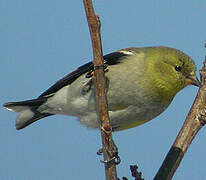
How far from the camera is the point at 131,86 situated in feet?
10.1

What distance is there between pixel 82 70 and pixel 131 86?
2.06 ft

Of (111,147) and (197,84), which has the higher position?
(197,84)

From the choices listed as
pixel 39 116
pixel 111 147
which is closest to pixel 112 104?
pixel 111 147

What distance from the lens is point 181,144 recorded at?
2715 mm

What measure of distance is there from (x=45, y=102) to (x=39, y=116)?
0.30 meters

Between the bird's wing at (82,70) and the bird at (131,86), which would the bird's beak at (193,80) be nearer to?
the bird at (131,86)

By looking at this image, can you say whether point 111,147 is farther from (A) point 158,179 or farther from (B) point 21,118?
(B) point 21,118

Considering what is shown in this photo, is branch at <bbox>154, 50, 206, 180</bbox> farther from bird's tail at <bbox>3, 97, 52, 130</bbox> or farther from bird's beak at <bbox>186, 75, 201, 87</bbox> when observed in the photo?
bird's tail at <bbox>3, 97, 52, 130</bbox>

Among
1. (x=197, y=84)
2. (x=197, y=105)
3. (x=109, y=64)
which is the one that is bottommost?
(x=197, y=105)

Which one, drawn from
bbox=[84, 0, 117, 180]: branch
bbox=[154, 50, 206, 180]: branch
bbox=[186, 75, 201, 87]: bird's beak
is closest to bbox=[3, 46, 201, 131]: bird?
bbox=[186, 75, 201, 87]: bird's beak

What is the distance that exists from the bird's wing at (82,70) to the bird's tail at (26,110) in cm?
14

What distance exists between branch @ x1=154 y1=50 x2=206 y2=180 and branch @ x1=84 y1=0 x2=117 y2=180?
1.44 ft

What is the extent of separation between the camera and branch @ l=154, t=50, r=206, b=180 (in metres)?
2.66

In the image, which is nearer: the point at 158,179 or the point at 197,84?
the point at 158,179
